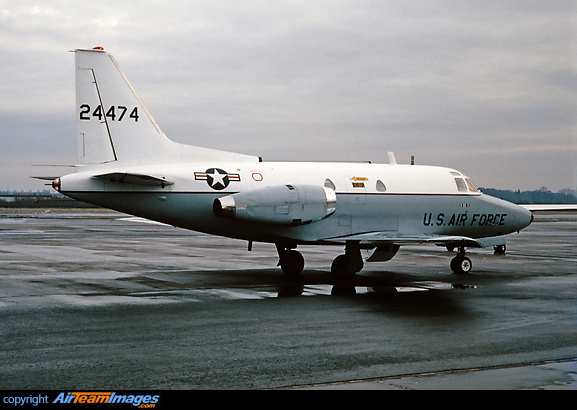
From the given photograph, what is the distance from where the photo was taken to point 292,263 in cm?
2027

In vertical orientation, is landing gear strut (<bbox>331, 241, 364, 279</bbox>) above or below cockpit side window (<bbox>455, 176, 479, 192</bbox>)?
below

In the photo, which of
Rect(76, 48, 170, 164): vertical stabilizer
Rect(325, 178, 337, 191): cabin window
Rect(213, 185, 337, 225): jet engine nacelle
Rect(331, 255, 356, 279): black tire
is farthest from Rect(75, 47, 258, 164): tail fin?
Rect(331, 255, 356, 279): black tire

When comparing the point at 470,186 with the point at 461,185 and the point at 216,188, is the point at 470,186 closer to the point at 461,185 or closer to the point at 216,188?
the point at 461,185

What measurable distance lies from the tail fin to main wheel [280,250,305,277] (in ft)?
15.2

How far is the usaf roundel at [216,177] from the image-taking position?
704 inches

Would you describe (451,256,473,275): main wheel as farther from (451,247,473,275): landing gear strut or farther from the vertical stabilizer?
the vertical stabilizer

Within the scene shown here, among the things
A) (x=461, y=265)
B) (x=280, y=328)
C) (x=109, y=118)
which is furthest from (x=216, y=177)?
(x=461, y=265)

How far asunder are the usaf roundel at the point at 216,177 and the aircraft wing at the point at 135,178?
85 cm

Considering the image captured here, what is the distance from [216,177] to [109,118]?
325cm

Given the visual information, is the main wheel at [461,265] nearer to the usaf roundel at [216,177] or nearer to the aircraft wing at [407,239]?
the aircraft wing at [407,239]

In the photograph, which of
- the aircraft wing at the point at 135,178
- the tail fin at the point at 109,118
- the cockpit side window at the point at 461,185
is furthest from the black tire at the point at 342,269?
the cockpit side window at the point at 461,185

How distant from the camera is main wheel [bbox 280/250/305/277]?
20219 millimetres
